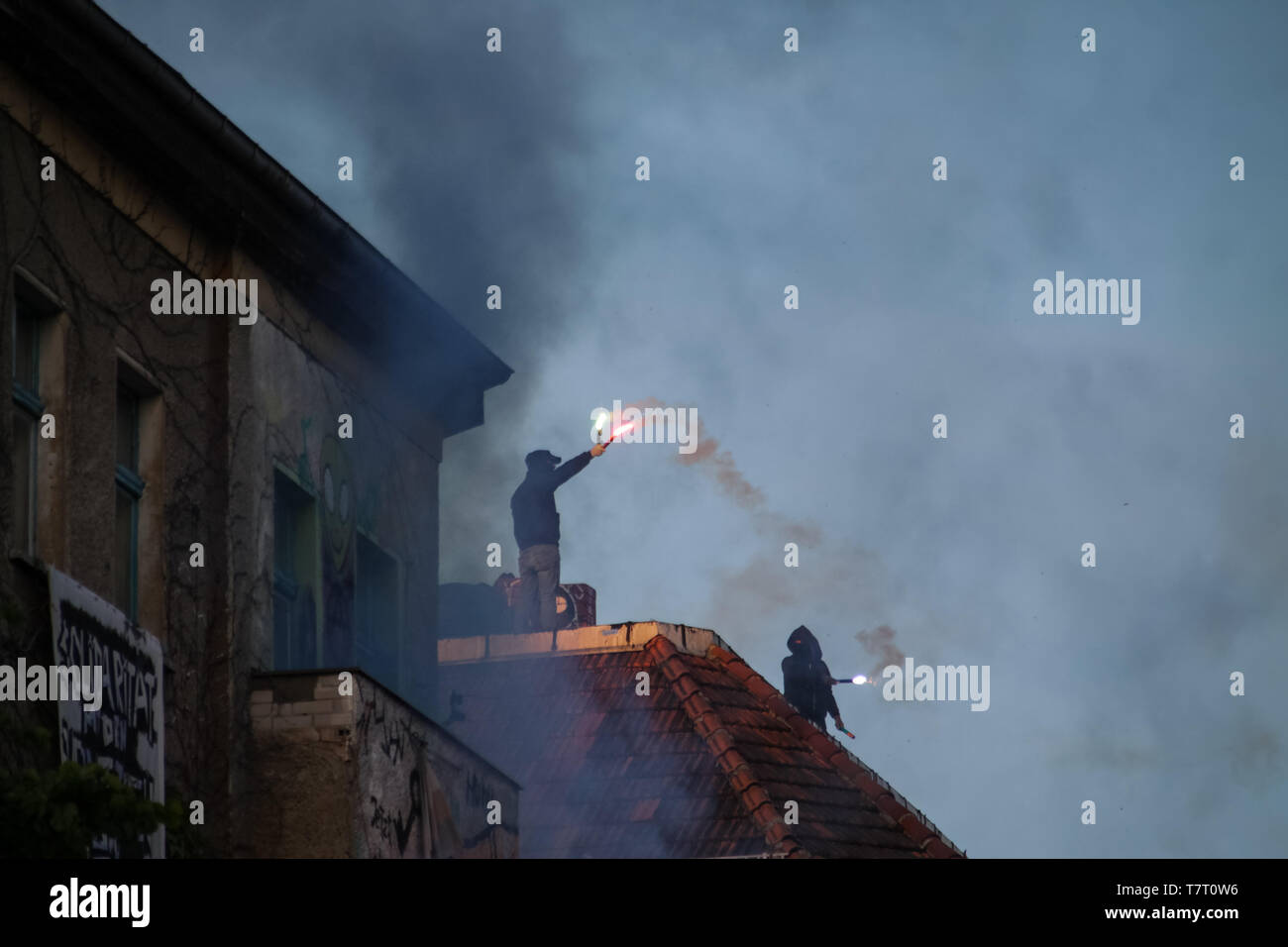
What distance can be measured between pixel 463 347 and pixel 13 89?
21.1ft

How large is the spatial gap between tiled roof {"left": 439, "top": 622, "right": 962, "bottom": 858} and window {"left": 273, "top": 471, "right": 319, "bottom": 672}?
6803 millimetres

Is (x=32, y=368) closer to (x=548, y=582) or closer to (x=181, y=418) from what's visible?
(x=181, y=418)


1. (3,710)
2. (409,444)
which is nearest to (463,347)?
(409,444)

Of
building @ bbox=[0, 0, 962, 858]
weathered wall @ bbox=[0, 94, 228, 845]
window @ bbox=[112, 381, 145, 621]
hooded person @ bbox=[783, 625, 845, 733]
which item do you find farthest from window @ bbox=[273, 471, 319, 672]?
hooded person @ bbox=[783, 625, 845, 733]

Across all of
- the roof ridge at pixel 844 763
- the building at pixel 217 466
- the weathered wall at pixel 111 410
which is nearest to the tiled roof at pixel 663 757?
the roof ridge at pixel 844 763

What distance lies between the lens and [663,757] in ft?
75.4

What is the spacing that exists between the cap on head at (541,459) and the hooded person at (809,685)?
4.75m

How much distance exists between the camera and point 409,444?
17625 mm

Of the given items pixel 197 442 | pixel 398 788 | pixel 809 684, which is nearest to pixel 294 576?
pixel 197 442

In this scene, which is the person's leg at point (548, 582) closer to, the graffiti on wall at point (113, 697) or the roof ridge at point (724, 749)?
the roof ridge at point (724, 749)

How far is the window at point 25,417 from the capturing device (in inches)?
462

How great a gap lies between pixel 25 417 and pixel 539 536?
487 inches

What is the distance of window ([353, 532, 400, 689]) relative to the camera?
16641 mm
